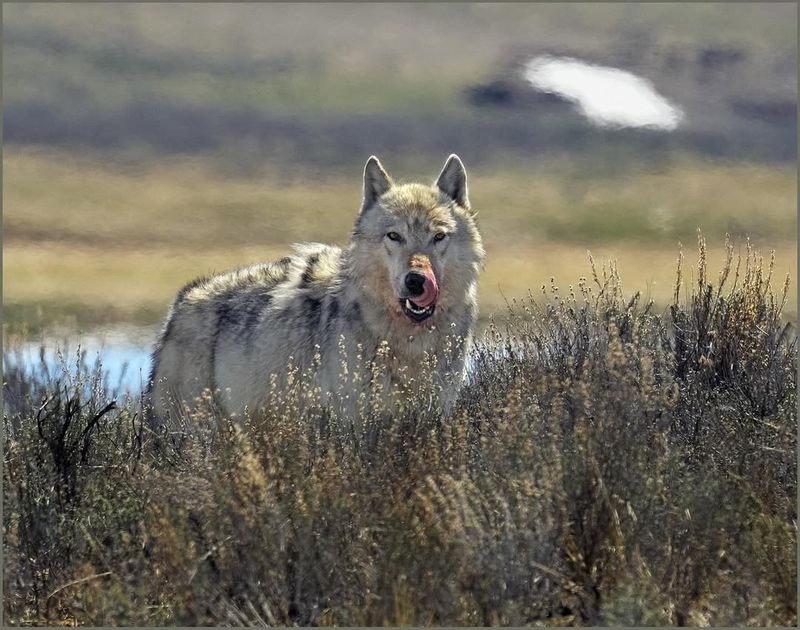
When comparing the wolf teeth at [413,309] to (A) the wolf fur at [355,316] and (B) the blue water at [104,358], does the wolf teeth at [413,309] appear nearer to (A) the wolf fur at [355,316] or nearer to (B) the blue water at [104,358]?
(A) the wolf fur at [355,316]

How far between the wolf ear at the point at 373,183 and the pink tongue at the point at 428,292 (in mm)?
902

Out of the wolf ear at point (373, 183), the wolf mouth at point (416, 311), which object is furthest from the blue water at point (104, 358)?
the wolf mouth at point (416, 311)

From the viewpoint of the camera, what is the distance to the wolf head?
21.2 ft

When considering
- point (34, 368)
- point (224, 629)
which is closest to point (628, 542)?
point (224, 629)

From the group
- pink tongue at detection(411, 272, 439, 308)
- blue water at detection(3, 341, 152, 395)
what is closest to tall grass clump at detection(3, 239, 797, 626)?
pink tongue at detection(411, 272, 439, 308)

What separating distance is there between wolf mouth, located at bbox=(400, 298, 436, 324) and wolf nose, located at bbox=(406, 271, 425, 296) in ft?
0.30

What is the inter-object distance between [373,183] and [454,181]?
1.58 feet

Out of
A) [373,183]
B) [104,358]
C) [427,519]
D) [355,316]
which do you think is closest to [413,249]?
[355,316]

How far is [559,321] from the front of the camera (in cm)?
680

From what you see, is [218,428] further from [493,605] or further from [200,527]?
[493,605]

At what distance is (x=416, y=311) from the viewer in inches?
256

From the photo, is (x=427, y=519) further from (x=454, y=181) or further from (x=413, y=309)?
(x=454, y=181)

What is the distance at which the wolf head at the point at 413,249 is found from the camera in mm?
6473

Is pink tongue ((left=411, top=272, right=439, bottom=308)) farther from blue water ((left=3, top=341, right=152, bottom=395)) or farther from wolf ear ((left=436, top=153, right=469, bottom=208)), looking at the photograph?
blue water ((left=3, top=341, right=152, bottom=395))
